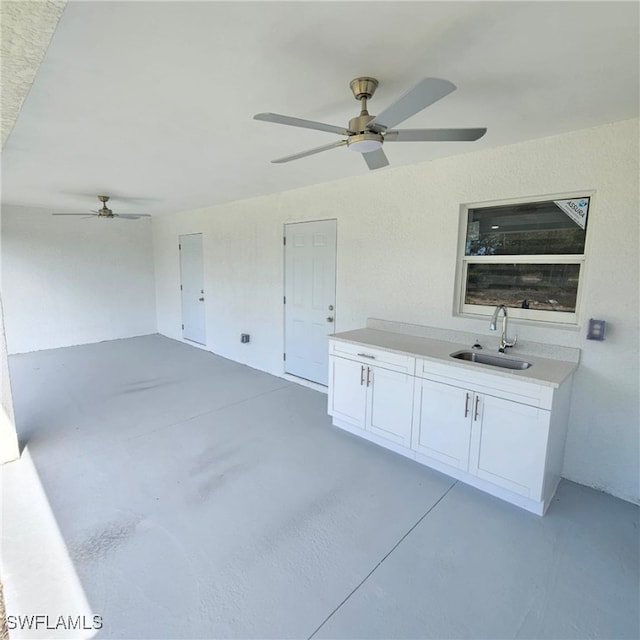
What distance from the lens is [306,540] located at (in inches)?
78.5

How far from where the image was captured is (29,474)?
2.57m

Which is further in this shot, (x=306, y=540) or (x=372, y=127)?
(x=306, y=540)

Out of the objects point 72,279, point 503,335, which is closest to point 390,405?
point 503,335

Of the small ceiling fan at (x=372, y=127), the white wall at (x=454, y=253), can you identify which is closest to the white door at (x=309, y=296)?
the white wall at (x=454, y=253)

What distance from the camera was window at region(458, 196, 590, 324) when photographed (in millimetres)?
2553

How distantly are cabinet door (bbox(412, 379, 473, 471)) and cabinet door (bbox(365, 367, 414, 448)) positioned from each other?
3.0 inches

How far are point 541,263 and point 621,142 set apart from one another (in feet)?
2.81

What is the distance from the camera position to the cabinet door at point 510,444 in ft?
7.06

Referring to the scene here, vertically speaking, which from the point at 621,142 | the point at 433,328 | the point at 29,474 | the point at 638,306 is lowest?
the point at 29,474

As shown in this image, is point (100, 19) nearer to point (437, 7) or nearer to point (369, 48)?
point (369, 48)

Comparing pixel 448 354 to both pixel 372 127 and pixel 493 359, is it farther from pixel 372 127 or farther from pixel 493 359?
pixel 372 127

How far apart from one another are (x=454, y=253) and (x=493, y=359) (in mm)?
939

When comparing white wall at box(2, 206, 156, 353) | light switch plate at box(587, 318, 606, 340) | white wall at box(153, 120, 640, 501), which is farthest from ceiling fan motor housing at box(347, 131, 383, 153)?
A: white wall at box(2, 206, 156, 353)

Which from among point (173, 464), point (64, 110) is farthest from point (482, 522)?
point (64, 110)
